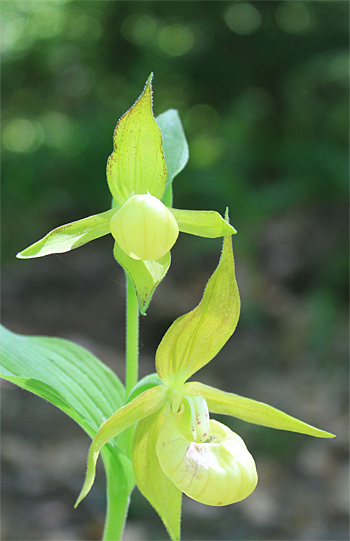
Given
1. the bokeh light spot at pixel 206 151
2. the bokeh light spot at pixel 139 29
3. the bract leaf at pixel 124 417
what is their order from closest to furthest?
the bract leaf at pixel 124 417
the bokeh light spot at pixel 206 151
the bokeh light spot at pixel 139 29

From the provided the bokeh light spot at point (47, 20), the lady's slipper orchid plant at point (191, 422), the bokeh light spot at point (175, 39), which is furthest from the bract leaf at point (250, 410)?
the bokeh light spot at point (47, 20)

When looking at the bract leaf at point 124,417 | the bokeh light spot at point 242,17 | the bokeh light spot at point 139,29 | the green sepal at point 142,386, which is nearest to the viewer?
the bract leaf at point 124,417

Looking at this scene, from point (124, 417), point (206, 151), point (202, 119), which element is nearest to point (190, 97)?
point (202, 119)

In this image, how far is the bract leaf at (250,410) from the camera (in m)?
0.99

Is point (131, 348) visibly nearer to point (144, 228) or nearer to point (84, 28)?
point (144, 228)

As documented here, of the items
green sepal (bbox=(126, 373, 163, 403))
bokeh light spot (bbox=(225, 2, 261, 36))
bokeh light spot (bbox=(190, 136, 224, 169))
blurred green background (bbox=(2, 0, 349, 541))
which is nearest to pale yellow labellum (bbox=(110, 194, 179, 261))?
green sepal (bbox=(126, 373, 163, 403))

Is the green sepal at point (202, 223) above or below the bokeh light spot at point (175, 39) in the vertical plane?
below

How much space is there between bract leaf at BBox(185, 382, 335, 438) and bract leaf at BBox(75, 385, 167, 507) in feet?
0.25

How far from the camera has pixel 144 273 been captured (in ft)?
3.06

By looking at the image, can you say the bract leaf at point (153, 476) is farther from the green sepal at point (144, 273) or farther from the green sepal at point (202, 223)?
the green sepal at point (202, 223)

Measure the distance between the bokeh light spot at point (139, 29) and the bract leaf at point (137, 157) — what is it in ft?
10.6

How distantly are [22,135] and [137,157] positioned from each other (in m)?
3.22

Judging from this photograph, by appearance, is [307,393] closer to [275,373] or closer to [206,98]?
[275,373]

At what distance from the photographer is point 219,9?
11.9ft
